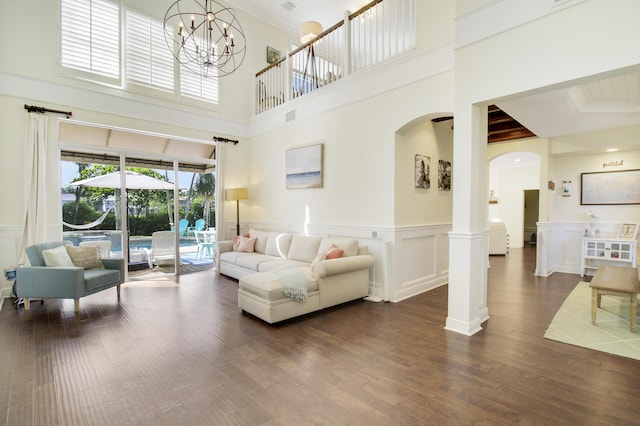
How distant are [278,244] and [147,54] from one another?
15.0 ft

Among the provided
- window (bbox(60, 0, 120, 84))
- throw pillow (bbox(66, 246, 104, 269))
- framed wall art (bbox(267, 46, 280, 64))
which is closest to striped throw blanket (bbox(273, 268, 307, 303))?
throw pillow (bbox(66, 246, 104, 269))

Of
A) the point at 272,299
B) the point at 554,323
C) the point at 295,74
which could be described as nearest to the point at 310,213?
the point at 272,299

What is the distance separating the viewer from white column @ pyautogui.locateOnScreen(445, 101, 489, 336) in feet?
10.9

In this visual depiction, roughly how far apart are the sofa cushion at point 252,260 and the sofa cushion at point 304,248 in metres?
0.43

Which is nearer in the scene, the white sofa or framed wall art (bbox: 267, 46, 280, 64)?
the white sofa

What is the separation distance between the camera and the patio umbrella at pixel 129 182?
5516 millimetres

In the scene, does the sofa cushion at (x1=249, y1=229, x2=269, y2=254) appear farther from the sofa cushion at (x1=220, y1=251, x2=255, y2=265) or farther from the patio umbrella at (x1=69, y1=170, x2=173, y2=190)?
the patio umbrella at (x1=69, y1=170, x2=173, y2=190)

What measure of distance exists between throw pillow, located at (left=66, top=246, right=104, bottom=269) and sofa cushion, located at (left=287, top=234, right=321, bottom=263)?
119 inches

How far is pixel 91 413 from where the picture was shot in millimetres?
2039

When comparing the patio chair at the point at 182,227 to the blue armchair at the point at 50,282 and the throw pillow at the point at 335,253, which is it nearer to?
the blue armchair at the point at 50,282

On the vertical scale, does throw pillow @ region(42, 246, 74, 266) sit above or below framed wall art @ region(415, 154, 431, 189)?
below

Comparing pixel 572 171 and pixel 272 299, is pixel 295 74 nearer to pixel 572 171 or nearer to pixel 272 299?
pixel 272 299

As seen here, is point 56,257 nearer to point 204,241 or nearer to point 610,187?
point 204,241

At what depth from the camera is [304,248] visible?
206 inches
